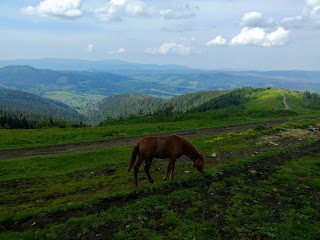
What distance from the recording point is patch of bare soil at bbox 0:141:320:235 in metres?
8.36

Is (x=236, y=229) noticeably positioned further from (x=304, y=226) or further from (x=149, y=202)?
(x=149, y=202)

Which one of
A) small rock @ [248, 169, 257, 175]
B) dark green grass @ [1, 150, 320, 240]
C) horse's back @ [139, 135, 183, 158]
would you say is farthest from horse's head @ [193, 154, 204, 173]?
small rock @ [248, 169, 257, 175]

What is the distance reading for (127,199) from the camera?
1023 centimetres

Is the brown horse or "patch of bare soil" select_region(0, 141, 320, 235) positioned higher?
the brown horse

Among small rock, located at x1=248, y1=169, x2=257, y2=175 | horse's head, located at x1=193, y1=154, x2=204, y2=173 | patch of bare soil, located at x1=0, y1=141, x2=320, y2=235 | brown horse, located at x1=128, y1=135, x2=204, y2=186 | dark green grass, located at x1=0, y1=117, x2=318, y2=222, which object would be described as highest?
brown horse, located at x1=128, y1=135, x2=204, y2=186

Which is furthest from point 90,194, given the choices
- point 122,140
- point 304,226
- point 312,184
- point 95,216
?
point 122,140

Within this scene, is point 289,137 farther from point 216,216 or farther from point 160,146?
point 216,216

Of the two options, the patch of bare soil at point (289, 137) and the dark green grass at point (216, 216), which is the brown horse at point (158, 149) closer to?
the dark green grass at point (216, 216)

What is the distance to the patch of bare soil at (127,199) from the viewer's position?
27.4 feet

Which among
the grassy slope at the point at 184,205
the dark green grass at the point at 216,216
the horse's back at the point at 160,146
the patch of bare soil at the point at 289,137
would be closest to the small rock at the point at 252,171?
the grassy slope at the point at 184,205

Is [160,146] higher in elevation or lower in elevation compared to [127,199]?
higher

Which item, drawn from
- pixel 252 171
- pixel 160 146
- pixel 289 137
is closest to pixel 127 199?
pixel 160 146

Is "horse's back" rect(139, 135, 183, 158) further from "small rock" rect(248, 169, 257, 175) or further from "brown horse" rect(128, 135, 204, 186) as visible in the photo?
"small rock" rect(248, 169, 257, 175)

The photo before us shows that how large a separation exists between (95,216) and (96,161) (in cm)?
1119
